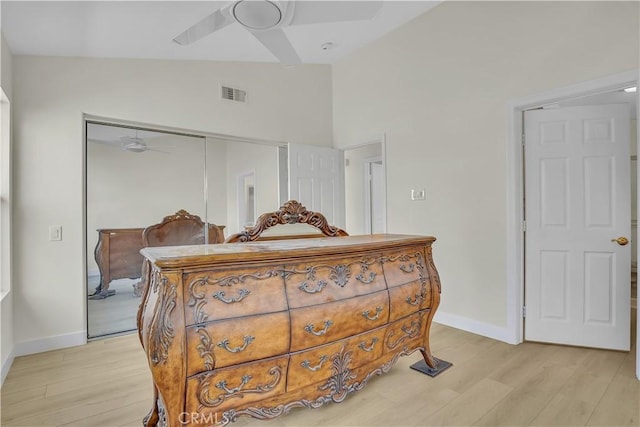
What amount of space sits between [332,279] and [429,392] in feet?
3.54

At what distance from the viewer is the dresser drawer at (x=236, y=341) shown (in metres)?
1.34

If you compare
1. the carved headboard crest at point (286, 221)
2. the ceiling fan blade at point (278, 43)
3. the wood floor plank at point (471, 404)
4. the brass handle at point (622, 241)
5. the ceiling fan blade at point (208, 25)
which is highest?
the ceiling fan blade at point (278, 43)

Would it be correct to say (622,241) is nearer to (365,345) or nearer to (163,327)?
(365,345)

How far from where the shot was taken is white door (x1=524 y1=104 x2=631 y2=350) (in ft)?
8.77

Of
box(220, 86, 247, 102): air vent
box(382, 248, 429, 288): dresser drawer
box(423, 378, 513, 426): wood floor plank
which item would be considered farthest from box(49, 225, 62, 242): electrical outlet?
box(423, 378, 513, 426): wood floor plank

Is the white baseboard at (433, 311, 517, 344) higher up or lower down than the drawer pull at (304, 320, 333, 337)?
lower down

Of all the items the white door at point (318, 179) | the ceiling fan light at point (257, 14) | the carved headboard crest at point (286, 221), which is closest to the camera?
the ceiling fan light at point (257, 14)

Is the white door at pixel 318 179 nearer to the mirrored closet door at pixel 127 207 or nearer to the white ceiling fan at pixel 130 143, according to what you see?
the mirrored closet door at pixel 127 207

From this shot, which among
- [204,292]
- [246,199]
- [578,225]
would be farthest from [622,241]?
[246,199]

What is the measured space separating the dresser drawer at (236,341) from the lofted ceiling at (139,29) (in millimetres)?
1842

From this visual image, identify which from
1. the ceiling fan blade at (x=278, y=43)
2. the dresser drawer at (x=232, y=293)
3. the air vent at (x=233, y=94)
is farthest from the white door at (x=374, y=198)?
the dresser drawer at (x=232, y=293)

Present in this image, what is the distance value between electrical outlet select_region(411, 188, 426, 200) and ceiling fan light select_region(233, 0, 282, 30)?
2.28 m

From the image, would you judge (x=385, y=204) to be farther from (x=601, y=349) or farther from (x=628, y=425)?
(x=628, y=425)

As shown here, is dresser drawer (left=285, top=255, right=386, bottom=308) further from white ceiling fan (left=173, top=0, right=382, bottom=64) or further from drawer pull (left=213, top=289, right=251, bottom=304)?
white ceiling fan (left=173, top=0, right=382, bottom=64)
